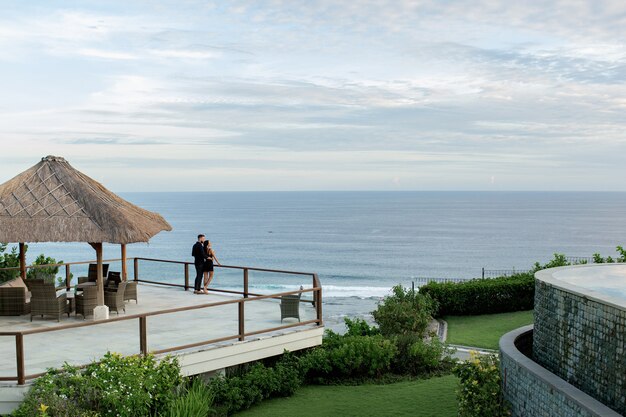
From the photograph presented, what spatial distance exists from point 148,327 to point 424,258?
253ft

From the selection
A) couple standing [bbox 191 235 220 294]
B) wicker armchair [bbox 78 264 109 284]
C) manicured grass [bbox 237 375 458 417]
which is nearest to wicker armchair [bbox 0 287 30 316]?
wicker armchair [bbox 78 264 109 284]

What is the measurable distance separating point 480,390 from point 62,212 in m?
9.07

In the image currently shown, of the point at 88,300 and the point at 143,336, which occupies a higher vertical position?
the point at 88,300

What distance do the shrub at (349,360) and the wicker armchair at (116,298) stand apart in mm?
4229

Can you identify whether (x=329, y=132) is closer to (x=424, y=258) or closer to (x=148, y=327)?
(x=424, y=258)

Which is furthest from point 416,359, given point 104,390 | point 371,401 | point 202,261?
point 104,390

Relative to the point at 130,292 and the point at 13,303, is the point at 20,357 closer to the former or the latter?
the point at 13,303

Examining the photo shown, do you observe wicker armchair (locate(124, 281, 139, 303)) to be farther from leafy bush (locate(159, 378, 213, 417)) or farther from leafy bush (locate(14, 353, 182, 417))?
leafy bush (locate(14, 353, 182, 417))

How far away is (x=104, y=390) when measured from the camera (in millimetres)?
9875

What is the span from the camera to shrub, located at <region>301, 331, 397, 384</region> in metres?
14.0

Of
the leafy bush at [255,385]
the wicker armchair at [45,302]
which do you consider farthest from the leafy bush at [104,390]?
the wicker armchair at [45,302]

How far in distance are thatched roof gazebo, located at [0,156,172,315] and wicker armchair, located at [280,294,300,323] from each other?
10.5ft

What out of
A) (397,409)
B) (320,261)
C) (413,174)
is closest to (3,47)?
(397,409)

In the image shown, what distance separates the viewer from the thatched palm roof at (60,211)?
543 inches
